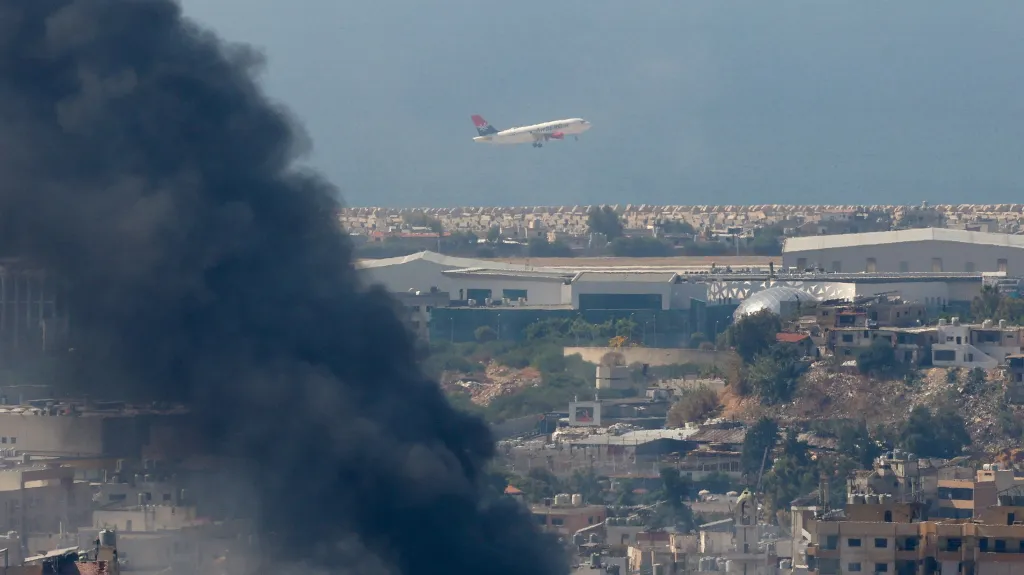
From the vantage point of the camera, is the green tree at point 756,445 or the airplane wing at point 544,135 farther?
the airplane wing at point 544,135

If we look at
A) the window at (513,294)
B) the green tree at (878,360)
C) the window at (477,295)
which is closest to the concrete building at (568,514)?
the green tree at (878,360)

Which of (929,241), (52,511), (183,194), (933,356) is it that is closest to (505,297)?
(929,241)

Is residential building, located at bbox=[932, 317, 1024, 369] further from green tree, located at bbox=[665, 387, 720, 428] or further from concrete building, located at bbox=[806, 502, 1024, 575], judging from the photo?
concrete building, located at bbox=[806, 502, 1024, 575]

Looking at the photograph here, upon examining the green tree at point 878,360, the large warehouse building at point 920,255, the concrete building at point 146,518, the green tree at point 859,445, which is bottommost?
the green tree at point 859,445

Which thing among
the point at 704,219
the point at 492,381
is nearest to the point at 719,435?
the point at 492,381

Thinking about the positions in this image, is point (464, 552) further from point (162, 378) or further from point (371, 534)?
point (162, 378)

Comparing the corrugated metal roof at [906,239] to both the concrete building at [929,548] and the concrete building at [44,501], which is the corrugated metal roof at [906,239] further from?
the concrete building at [929,548]
